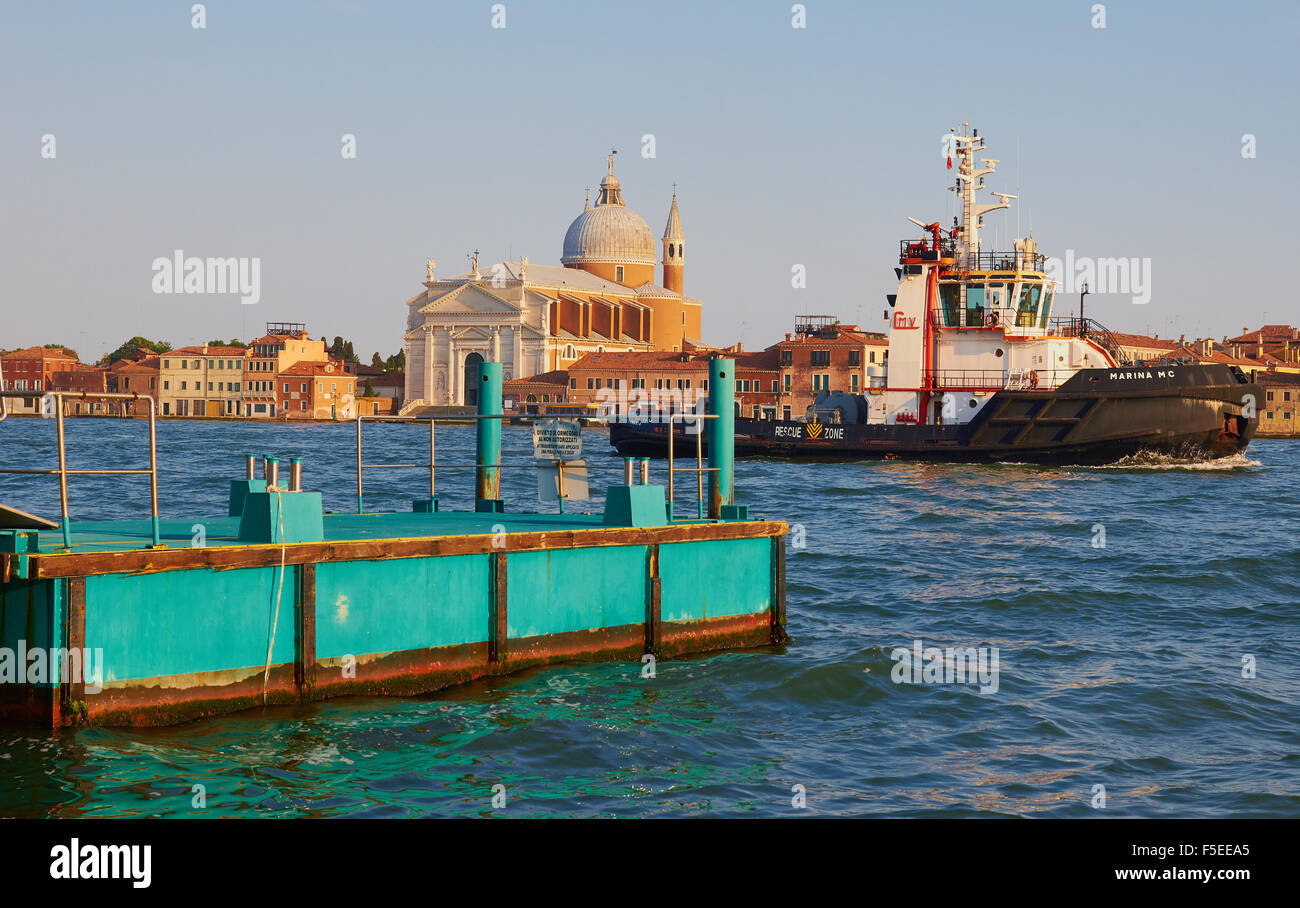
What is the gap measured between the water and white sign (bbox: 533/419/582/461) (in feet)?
9.28

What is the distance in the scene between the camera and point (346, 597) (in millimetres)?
11281

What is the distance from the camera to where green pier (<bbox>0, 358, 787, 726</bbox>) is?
32.3 ft

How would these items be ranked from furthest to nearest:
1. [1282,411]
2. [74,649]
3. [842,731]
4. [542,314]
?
1. [542,314]
2. [1282,411]
3. [842,731]
4. [74,649]

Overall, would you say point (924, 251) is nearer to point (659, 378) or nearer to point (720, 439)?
point (720, 439)

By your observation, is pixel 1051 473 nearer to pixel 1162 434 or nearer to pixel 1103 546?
pixel 1162 434

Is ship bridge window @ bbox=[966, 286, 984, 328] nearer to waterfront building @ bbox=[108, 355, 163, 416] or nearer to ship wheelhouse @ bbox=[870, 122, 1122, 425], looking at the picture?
ship wheelhouse @ bbox=[870, 122, 1122, 425]

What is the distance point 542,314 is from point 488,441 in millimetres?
110625

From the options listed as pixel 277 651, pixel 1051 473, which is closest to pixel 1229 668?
pixel 277 651

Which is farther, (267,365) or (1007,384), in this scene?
(267,365)

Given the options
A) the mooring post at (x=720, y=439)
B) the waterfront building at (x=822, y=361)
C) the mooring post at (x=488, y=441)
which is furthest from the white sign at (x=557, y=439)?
the waterfront building at (x=822, y=361)

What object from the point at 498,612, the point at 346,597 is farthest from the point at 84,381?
the point at 346,597

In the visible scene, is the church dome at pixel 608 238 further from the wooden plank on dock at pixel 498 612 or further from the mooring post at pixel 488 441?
the wooden plank on dock at pixel 498 612

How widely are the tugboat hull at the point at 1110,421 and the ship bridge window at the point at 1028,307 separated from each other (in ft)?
8.85
